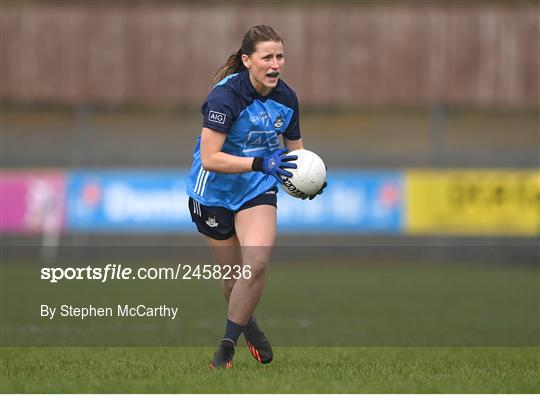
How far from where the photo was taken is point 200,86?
1081 inches

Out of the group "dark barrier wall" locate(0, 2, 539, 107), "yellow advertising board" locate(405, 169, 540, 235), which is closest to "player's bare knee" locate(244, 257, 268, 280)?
"yellow advertising board" locate(405, 169, 540, 235)

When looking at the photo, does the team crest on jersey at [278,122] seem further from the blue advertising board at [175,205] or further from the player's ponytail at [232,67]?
the blue advertising board at [175,205]

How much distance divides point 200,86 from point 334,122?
3.58m

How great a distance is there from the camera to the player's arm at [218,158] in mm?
6746

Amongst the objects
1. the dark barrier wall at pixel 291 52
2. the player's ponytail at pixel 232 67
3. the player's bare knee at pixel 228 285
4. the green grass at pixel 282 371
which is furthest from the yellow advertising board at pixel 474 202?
the player's ponytail at pixel 232 67

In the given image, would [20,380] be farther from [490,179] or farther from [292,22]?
[292,22]

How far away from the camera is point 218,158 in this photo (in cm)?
676

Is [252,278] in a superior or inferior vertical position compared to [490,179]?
superior

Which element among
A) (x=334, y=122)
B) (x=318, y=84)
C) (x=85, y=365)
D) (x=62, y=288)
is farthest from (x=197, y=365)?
(x=318, y=84)

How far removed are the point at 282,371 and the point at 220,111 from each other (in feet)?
5.28

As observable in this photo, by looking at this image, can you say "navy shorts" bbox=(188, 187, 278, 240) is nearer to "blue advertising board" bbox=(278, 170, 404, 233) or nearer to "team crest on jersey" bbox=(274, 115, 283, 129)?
"team crest on jersey" bbox=(274, 115, 283, 129)

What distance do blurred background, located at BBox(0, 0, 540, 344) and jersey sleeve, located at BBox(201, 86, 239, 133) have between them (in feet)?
36.0

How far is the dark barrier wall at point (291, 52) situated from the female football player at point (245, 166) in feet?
67.1

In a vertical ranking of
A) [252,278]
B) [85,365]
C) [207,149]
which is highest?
[207,149]
